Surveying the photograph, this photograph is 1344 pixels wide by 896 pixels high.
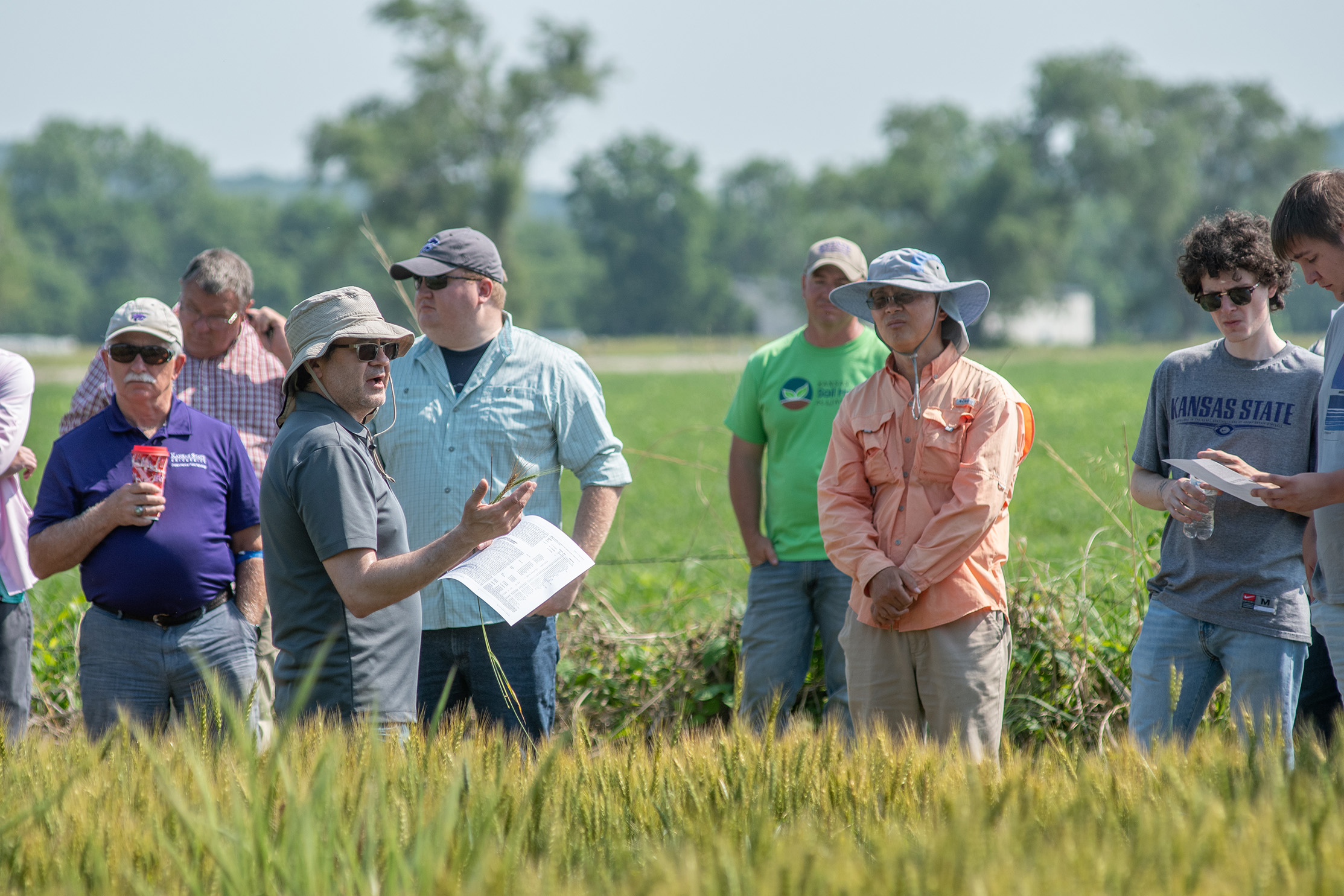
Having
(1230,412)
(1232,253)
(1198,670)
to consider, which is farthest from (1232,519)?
(1232,253)

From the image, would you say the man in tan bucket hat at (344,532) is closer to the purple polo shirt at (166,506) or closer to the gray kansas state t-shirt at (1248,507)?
the purple polo shirt at (166,506)

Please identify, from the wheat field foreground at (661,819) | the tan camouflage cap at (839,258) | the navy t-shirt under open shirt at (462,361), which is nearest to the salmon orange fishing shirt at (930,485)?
the wheat field foreground at (661,819)

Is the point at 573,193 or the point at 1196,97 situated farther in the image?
the point at 573,193

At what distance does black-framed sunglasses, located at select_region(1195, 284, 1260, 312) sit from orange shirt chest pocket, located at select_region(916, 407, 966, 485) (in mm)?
872

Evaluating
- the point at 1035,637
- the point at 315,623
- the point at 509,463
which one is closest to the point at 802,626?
the point at 1035,637

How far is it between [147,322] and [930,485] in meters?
2.85

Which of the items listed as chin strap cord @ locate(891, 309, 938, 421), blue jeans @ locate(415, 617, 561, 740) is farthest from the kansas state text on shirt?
blue jeans @ locate(415, 617, 561, 740)

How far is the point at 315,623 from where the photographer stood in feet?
11.1

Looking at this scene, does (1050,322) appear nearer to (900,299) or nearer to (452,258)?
(900,299)

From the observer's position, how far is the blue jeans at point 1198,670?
3.73 m

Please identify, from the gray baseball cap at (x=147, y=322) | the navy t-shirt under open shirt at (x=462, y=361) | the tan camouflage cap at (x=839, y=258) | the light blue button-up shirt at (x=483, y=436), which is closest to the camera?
the gray baseball cap at (x=147, y=322)

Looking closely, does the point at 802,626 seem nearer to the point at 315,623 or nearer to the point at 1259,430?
the point at 1259,430

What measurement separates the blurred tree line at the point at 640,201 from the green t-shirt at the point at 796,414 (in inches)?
86.4

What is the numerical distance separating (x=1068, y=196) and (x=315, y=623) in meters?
79.2
